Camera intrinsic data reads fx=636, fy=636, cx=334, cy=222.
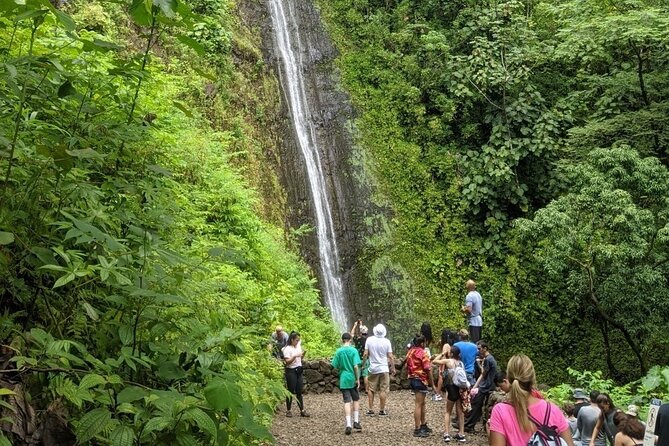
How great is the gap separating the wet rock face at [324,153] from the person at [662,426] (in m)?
Result: 12.2

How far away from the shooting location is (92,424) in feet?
7.86

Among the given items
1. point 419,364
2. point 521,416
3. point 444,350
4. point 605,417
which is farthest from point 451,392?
point 521,416

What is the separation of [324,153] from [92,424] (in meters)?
17.0

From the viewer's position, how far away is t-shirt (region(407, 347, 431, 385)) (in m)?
8.76

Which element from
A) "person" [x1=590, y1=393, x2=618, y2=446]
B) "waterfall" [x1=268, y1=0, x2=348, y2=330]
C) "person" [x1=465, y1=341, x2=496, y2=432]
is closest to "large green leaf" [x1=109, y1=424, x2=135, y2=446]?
"person" [x1=590, y1=393, x2=618, y2=446]

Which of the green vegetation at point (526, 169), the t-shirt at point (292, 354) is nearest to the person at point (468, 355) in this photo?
the t-shirt at point (292, 354)

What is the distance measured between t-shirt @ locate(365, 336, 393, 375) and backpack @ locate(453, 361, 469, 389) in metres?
1.17

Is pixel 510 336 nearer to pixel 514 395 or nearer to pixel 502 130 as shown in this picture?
pixel 502 130

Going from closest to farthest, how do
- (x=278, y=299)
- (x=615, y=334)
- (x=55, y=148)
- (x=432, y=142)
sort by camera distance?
(x=55, y=148)
(x=278, y=299)
(x=615, y=334)
(x=432, y=142)

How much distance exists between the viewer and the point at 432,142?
65.2 ft

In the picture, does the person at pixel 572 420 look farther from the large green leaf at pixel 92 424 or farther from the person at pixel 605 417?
the large green leaf at pixel 92 424

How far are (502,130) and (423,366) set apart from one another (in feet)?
37.2

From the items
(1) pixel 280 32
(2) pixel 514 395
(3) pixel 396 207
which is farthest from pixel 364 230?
(2) pixel 514 395

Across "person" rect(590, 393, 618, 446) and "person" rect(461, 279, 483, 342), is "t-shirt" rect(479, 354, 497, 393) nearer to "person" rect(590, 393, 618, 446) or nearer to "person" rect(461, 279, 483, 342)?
"person" rect(590, 393, 618, 446)
